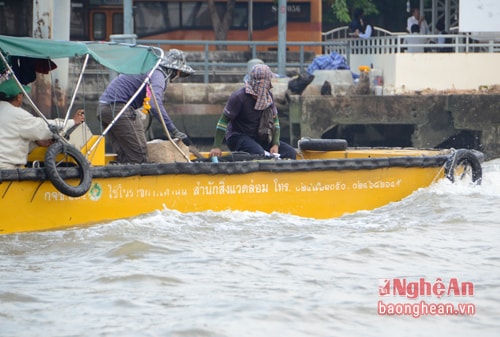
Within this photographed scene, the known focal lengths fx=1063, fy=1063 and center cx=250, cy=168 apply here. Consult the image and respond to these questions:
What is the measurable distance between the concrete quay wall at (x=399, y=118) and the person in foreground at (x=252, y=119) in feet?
25.2

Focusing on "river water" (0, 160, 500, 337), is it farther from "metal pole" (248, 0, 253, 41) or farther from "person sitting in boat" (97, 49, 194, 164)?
"metal pole" (248, 0, 253, 41)

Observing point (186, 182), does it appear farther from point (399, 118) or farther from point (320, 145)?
point (399, 118)

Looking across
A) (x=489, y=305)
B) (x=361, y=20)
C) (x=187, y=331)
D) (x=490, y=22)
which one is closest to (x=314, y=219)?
(x=489, y=305)

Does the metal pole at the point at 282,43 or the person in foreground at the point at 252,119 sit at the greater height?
the metal pole at the point at 282,43

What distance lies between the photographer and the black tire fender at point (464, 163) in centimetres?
1192

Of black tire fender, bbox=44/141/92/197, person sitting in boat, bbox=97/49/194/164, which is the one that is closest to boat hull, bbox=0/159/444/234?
black tire fender, bbox=44/141/92/197

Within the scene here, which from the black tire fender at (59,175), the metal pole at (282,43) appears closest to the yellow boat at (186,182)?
the black tire fender at (59,175)

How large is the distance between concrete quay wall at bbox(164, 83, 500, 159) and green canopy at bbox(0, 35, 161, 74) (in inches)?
359

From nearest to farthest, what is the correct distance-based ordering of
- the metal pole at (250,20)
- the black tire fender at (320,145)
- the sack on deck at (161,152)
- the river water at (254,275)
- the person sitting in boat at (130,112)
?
the river water at (254,275) → the person sitting in boat at (130,112) → the sack on deck at (161,152) → the black tire fender at (320,145) → the metal pole at (250,20)

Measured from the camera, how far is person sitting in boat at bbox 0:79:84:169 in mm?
9461

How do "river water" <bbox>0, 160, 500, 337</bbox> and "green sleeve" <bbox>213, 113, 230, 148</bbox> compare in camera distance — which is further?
"green sleeve" <bbox>213, 113, 230, 148</bbox>

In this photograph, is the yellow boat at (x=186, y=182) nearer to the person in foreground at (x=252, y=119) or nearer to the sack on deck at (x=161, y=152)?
the sack on deck at (x=161, y=152)

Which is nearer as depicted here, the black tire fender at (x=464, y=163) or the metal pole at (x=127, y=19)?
the black tire fender at (x=464, y=163)

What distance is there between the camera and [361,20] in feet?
82.8
